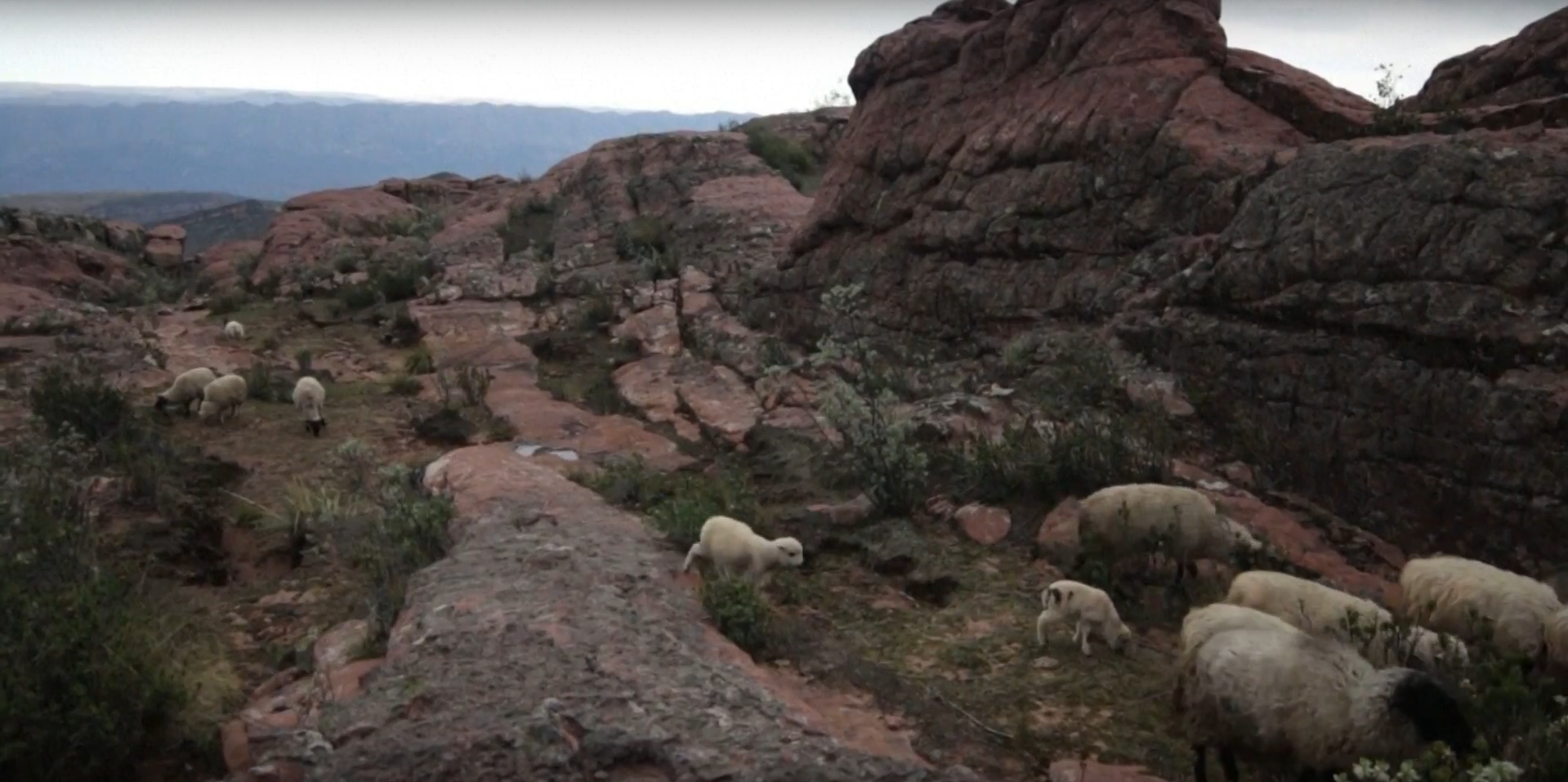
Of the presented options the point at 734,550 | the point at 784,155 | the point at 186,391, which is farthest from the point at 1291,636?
the point at 784,155

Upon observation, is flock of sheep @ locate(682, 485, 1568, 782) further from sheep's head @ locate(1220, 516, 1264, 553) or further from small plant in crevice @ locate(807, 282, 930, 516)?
small plant in crevice @ locate(807, 282, 930, 516)

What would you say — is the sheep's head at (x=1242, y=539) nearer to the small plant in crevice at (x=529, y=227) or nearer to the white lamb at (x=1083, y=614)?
the white lamb at (x=1083, y=614)

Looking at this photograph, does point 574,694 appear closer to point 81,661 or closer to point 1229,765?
point 81,661

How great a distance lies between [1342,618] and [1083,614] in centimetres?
138

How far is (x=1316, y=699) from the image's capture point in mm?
4469

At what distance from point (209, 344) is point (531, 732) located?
1576cm

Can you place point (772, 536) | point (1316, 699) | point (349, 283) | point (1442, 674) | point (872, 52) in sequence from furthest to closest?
point (349, 283) → point (872, 52) → point (772, 536) → point (1442, 674) → point (1316, 699)

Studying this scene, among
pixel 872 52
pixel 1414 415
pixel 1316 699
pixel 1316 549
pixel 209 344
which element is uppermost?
pixel 872 52

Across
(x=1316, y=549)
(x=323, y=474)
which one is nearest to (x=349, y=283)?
(x=323, y=474)

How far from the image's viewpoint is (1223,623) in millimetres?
5180

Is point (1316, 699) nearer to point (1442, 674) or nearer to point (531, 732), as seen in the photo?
point (1442, 674)

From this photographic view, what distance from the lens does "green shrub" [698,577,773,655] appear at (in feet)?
20.3

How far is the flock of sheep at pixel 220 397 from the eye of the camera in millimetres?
12297

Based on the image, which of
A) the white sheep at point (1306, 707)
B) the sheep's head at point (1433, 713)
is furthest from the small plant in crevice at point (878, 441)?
the sheep's head at point (1433, 713)
